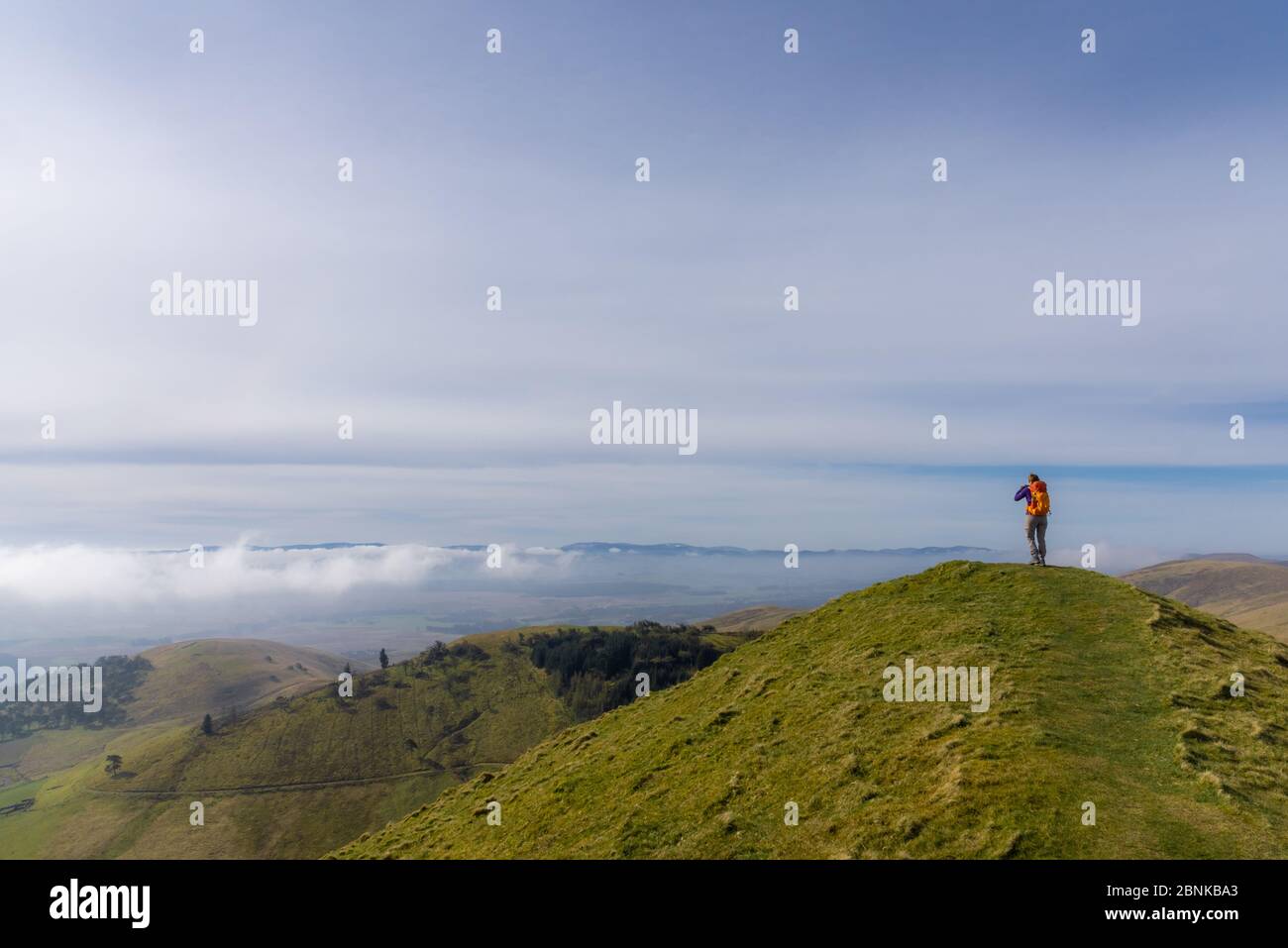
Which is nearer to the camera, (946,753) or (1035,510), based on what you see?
(946,753)

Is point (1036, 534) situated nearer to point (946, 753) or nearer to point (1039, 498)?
point (1039, 498)

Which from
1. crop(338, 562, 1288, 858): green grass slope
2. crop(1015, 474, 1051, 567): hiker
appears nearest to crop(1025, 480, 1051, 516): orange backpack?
crop(1015, 474, 1051, 567): hiker

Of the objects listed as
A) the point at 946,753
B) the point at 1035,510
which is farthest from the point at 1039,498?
the point at 946,753

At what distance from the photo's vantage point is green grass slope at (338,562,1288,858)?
22188 millimetres

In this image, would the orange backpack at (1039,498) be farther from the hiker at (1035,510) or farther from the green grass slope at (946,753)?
the green grass slope at (946,753)

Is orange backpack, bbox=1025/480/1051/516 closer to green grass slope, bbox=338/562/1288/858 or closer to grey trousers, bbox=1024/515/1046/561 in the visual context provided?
grey trousers, bbox=1024/515/1046/561

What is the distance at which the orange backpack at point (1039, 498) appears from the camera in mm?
41062

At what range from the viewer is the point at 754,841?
2514 cm

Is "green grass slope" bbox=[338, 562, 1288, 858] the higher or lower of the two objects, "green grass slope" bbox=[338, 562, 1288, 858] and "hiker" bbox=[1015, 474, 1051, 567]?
the lower

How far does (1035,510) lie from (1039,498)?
730 mm

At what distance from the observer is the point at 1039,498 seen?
41.2 m

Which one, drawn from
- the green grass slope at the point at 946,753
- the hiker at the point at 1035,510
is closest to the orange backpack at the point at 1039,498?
the hiker at the point at 1035,510
